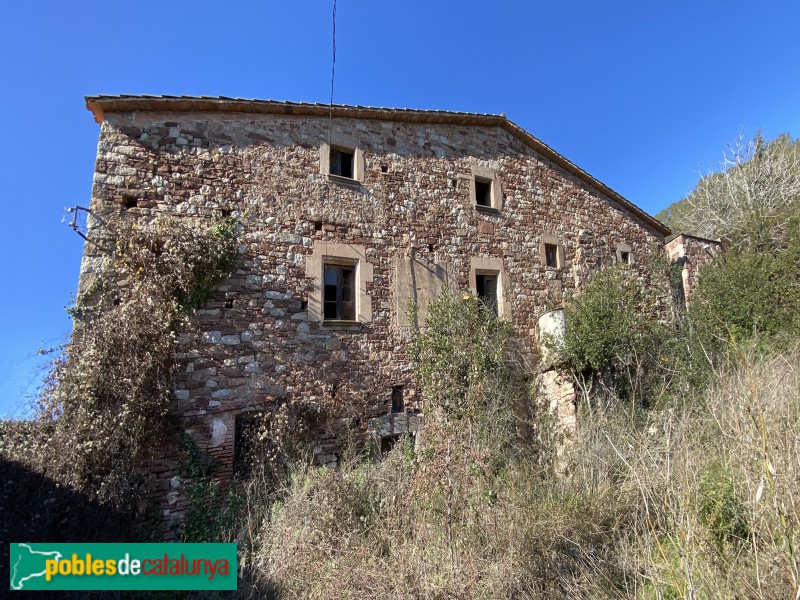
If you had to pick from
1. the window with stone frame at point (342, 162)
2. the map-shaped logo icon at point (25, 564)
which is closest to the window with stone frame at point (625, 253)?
the window with stone frame at point (342, 162)

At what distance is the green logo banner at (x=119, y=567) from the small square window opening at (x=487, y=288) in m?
6.51

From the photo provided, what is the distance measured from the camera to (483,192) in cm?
1030

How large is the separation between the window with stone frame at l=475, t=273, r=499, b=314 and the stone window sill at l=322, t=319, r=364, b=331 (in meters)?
2.93

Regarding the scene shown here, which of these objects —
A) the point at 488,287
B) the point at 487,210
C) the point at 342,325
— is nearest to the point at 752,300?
the point at 488,287

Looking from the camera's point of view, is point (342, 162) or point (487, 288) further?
point (487, 288)

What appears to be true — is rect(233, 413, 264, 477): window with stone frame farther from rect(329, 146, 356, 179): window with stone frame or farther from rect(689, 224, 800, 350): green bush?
rect(689, 224, 800, 350): green bush

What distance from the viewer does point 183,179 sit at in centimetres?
723

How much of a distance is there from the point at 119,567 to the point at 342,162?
7.35 m

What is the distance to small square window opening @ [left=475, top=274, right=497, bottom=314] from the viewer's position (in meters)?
9.49

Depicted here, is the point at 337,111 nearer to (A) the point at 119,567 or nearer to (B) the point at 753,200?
(A) the point at 119,567

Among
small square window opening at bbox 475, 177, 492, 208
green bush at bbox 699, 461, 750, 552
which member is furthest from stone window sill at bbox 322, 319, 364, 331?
green bush at bbox 699, 461, 750, 552

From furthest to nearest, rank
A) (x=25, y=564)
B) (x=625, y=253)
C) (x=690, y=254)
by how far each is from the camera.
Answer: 1. (x=690, y=254)
2. (x=625, y=253)
3. (x=25, y=564)

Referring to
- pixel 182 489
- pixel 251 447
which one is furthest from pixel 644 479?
pixel 182 489

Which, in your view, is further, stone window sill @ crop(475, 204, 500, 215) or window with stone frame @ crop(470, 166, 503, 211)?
window with stone frame @ crop(470, 166, 503, 211)
